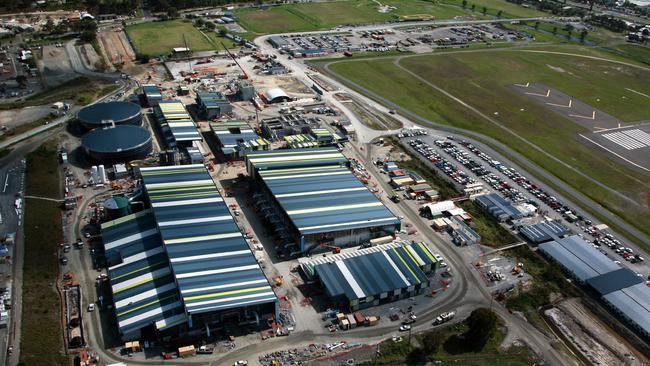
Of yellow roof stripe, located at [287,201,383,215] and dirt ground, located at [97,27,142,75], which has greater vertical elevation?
dirt ground, located at [97,27,142,75]

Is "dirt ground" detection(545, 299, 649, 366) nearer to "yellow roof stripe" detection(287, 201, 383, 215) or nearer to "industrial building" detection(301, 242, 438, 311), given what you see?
"industrial building" detection(301, 242, 438, 311)

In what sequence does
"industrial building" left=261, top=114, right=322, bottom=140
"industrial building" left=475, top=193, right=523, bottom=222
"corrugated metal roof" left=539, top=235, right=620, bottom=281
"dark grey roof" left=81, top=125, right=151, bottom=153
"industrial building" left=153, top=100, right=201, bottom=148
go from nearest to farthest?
1. "corrugated metal roof" left=539, top=235, right=620, bottom=281
2. "industrial building" left=475, top=193, right=523, bottom=222
3. "dark grey roof" left=81, top=125, right=151, bottom=153
4. "industrial building" left=153, top=100, right=201, bottom=148
5. "industrial building" left=261, top=114, right=322, bottom=140

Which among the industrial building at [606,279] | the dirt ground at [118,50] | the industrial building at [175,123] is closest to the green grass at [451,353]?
the industrial building at [606,279]

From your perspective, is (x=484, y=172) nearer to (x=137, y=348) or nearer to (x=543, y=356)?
(x=543, y=356)

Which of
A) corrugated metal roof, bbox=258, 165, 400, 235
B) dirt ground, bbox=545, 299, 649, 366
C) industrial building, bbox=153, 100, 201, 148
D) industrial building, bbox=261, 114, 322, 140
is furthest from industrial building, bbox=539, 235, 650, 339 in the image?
industrial building, bbox=153, 100, 201, 148

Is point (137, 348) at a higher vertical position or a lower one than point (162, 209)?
lower

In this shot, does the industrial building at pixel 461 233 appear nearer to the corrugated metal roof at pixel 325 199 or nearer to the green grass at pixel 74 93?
the corrugated metal roof at pixel 325 199

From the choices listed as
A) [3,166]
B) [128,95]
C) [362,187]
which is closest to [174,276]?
[362,187]
